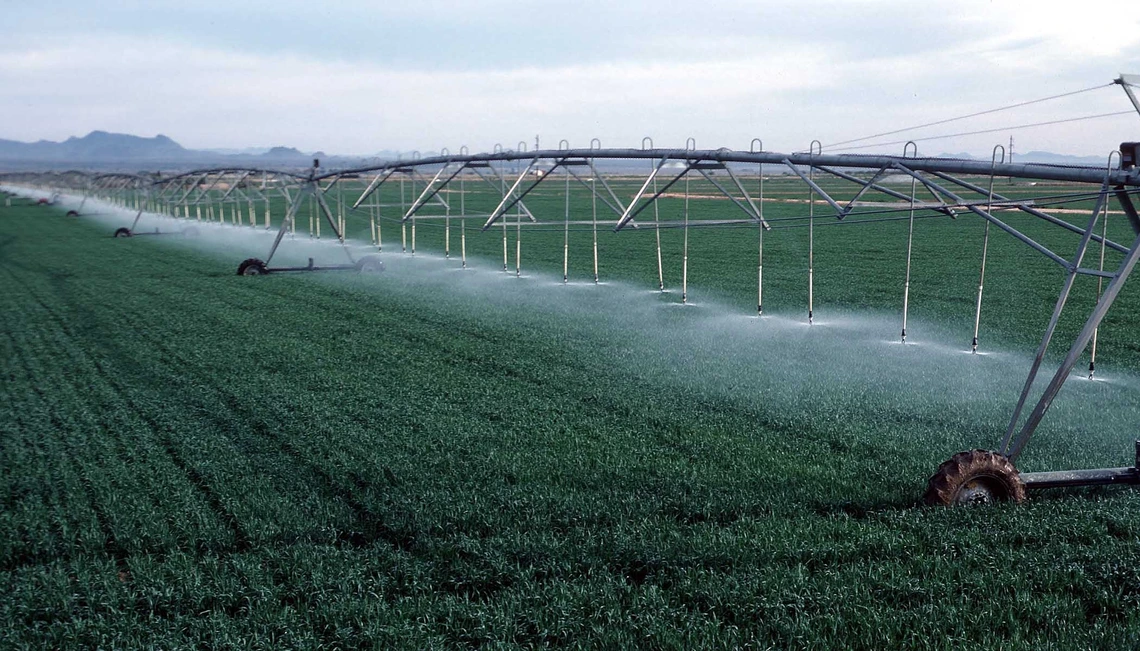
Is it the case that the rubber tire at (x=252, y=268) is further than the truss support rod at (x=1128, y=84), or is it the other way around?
the rubber tire at (x=252, y=268)

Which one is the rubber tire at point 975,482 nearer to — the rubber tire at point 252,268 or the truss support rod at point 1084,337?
the truss support rod at point 1084,337

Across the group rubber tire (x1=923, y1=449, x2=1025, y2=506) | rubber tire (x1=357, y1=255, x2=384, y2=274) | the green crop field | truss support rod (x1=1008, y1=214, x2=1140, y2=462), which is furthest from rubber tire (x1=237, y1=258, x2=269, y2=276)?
truss support rod (x1=1008, y1=214, x2=1140, y2=462)

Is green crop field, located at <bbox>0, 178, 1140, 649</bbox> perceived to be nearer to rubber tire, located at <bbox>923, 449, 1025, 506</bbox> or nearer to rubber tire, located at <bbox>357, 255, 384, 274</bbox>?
rubber tire, located at <bbox>923, 449, 1025, 506</bbox>

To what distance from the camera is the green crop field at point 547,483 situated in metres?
6.50

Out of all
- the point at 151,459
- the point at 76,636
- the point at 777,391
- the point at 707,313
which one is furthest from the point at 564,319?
the point at 76,636

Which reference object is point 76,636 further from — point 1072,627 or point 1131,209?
point 1131,209

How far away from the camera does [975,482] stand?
831 centimetres

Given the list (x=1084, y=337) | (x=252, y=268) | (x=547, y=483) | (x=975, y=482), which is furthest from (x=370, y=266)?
(x=1084, y=337)

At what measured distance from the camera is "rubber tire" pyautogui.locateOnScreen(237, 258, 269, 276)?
94.9 ft

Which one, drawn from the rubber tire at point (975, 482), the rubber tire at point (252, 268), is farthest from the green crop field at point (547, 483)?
the rubber tire at point (252, 268)

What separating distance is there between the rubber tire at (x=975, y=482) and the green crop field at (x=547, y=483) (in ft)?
0.66

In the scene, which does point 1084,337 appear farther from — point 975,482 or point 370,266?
point 370,266

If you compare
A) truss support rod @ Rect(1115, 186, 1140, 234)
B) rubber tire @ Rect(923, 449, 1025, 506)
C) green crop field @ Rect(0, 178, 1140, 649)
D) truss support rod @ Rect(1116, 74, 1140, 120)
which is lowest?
green crop field @ Rect(0, 178, 1140, 649)

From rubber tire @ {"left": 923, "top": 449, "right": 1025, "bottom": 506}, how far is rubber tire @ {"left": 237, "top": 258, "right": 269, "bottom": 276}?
24.3m
